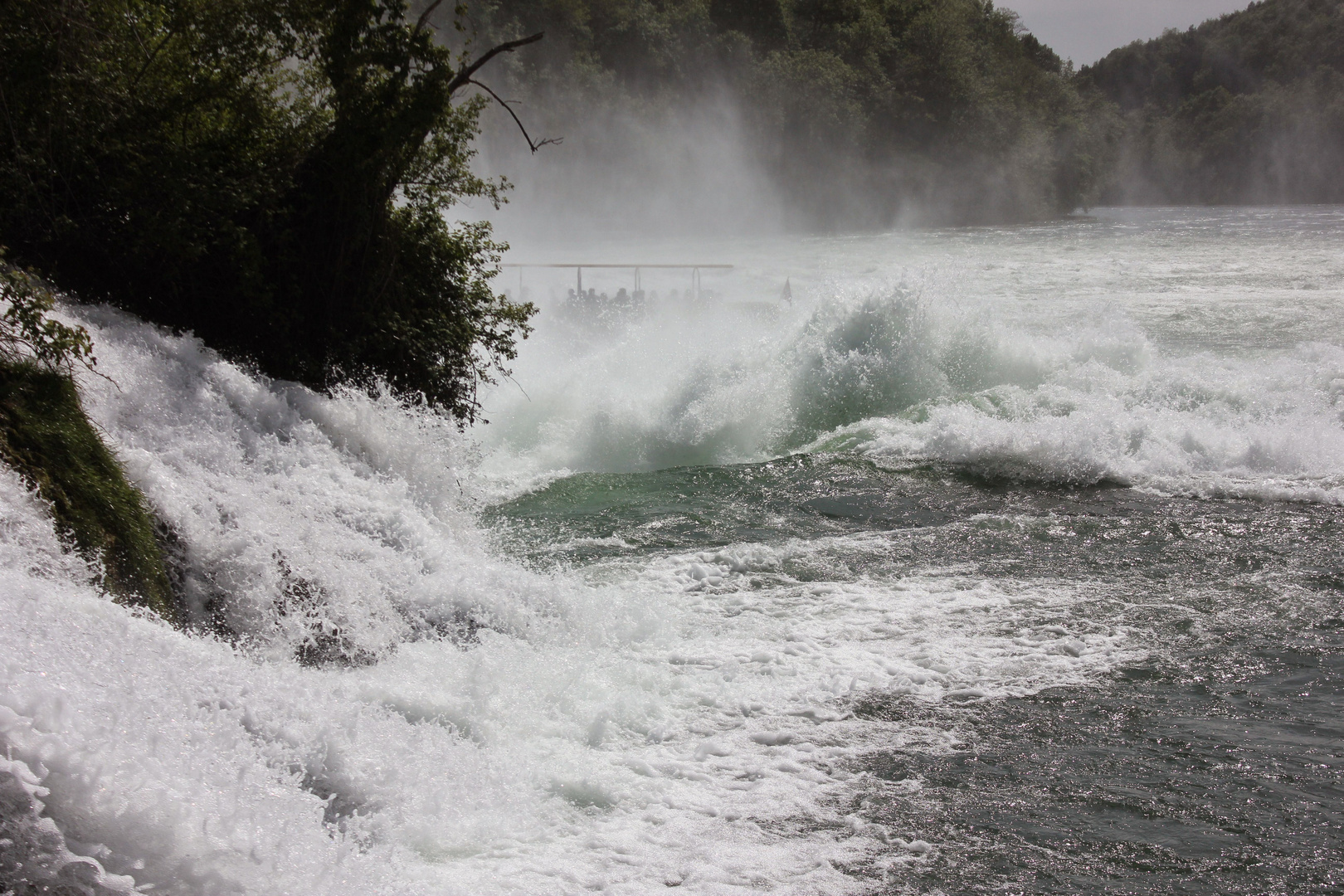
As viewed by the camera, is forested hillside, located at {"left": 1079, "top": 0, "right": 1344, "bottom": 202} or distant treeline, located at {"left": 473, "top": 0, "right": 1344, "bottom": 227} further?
forested hillside, located at {"left": 1079, "top": 0, "right": 1344, "bottom": 202}

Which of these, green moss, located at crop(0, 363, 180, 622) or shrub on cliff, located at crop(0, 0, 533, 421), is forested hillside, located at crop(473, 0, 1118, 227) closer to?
shrub on cliff, located at crop(0, 0, 533, 421)

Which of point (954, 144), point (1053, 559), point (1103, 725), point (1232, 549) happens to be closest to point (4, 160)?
point (1103, 725)

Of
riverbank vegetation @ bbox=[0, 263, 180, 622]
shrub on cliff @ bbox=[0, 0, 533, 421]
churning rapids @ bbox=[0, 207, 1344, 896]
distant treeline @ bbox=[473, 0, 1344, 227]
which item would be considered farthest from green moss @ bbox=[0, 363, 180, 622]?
distant treeline @ bbox=[473, 0, 1344, 227]

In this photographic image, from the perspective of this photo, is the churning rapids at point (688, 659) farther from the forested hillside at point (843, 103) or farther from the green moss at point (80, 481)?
the forested hillside at point (843, 103)

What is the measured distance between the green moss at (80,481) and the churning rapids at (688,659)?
8.6 inches

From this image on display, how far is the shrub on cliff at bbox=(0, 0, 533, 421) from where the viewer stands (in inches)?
301

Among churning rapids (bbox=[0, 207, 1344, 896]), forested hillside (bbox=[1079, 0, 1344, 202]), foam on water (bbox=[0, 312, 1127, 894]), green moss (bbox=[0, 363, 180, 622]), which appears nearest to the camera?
foam on water (bbox=[0, 312, 1127, 894])

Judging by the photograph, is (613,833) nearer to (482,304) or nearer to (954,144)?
(482,304)

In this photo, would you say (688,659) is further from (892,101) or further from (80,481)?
(892,101)

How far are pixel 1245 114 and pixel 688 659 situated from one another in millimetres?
102527

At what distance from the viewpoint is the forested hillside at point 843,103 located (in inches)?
2692

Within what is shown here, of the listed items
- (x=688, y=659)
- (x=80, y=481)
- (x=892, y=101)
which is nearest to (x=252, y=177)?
(x=80, y=481)

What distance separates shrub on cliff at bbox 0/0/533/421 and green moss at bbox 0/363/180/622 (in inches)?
91.6

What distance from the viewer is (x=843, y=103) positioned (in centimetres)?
6950
